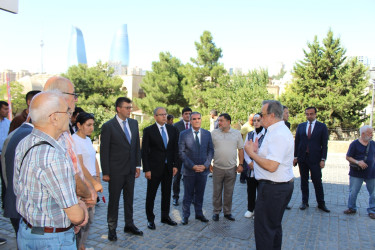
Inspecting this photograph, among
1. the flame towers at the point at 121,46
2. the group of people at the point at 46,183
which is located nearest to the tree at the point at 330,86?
the group of people at the point at 46,183

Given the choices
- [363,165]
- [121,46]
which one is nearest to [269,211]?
[363,165]

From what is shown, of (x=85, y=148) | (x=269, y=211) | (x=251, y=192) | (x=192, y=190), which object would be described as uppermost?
(x=85, y=148)

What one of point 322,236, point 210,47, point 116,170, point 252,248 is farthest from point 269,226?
point 210,47

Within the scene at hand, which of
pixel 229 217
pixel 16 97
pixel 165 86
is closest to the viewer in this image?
pixel 229 217

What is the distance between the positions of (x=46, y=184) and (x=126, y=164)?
2.76m

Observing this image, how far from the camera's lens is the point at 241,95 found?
24469 mm

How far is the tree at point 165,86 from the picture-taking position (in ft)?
119

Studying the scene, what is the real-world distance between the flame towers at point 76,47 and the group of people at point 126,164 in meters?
131

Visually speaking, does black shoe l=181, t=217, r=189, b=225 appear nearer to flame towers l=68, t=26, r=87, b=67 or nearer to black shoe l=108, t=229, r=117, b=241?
black shoe l=108, t=229, r=117, b=241

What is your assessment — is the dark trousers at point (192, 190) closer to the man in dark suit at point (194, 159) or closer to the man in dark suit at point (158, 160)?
the man in dark suit at point (194, 159)

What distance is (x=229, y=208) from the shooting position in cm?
566

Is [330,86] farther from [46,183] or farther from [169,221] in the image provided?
[46,183]

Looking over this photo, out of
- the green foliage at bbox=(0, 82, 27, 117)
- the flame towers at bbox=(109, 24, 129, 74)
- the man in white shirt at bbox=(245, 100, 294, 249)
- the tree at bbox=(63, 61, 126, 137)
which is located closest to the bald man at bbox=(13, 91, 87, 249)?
the man in white shirt at bbox=(245, 100, 294, 249)

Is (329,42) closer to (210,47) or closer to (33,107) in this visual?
(210,47)
